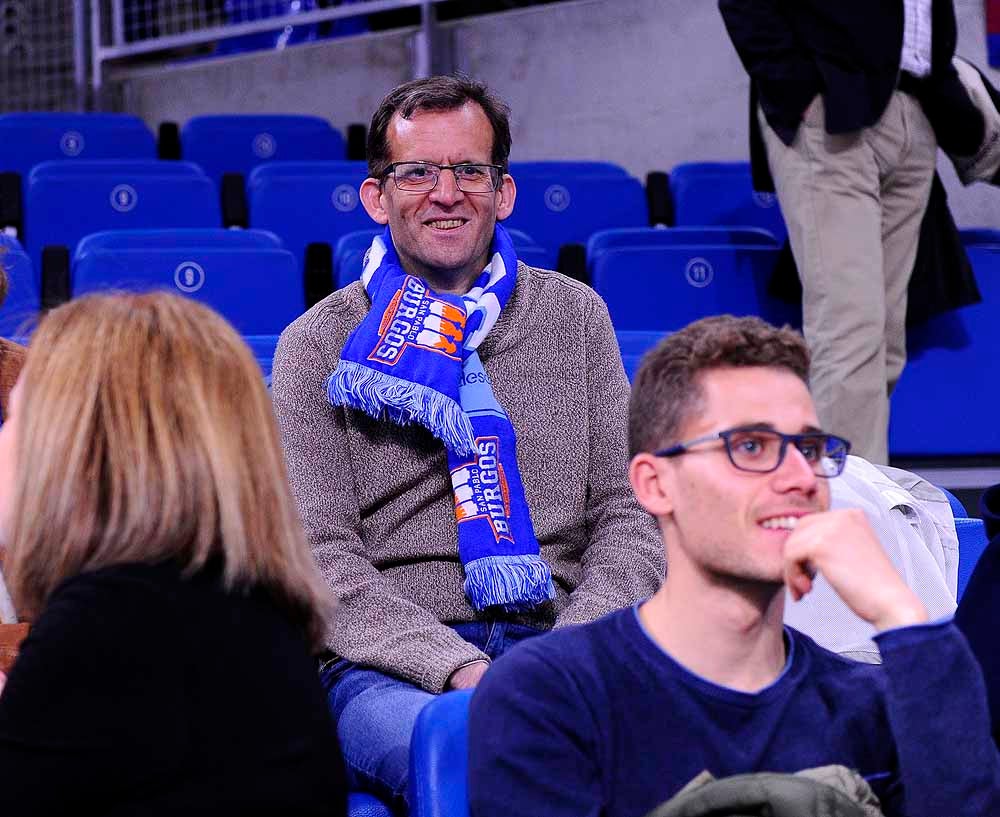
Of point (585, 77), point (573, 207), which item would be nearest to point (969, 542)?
point (573, 207)

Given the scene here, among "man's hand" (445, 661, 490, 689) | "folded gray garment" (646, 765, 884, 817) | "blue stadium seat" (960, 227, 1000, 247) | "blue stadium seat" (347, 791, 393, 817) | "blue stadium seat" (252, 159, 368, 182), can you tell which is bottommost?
"blue stadium seat" (347, 791, 393, 817)

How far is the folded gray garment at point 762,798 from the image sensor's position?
130cm

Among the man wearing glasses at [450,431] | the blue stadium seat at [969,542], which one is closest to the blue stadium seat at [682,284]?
the man wearing glasses at [450,431]

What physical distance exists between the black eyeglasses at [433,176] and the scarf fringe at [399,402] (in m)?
0.31

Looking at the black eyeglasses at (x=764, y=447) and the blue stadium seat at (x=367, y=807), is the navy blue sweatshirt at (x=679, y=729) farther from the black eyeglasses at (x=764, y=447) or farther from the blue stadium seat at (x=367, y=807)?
the blue stadium seat at (x=367, y=807)

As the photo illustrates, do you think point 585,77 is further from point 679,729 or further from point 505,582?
point 679,729

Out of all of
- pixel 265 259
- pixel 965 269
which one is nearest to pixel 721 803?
pixel 265 259

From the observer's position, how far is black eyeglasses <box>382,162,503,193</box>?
7.50ft

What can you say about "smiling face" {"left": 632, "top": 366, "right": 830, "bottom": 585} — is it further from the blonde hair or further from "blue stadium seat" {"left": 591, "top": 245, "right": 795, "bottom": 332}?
"blue stadium seat" {"left": 591, "top": 245, "right": 795, "bottom": 332}

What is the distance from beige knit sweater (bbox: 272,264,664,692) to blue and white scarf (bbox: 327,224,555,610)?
4 centimetres

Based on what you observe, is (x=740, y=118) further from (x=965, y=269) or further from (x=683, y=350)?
(x=683, y=350)

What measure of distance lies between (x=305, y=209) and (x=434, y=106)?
90.1 inches

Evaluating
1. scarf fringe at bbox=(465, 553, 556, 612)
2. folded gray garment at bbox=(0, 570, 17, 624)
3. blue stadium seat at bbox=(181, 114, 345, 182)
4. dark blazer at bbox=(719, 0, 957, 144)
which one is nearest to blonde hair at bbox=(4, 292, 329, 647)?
folded gray garment at bbox=(0, 570, 17, 624)

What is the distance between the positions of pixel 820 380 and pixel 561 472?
1386 millimetres
